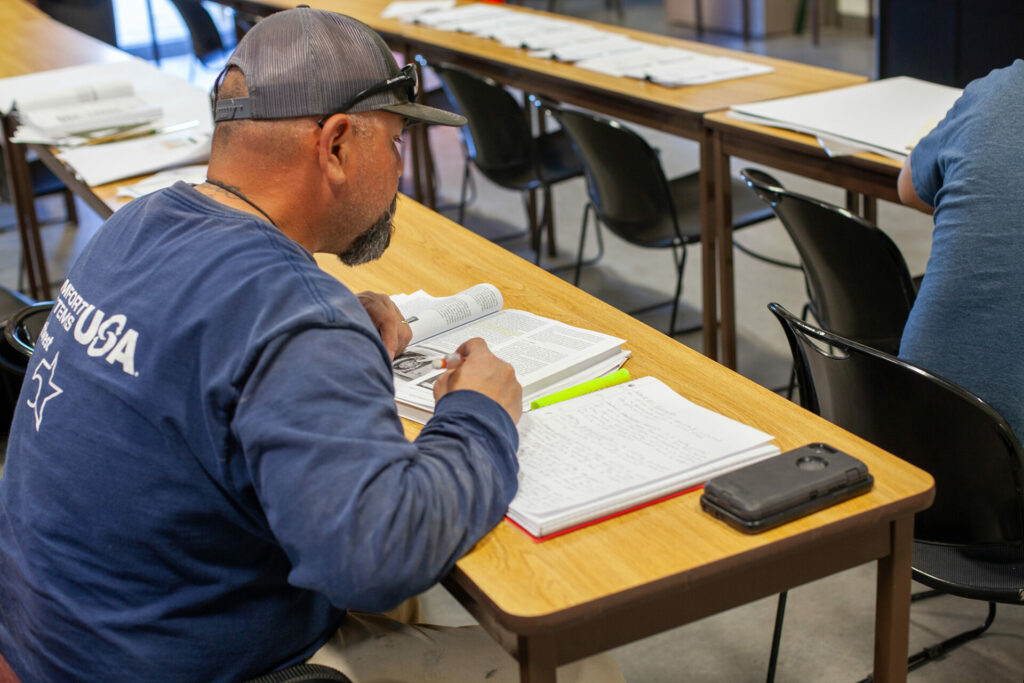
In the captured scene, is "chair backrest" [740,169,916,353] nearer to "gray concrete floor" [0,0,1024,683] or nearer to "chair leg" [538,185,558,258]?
"gray concrete floor" [0,0,1024,683]

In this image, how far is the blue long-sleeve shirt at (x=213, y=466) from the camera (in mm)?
979

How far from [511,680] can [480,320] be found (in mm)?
556

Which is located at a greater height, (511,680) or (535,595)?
(535,595)

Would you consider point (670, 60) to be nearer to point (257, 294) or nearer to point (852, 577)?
point (852, 577)

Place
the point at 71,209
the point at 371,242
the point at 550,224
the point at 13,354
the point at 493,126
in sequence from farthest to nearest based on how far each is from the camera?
the point at 71,209
the point at 550,224
the point at 493,126
the point at 13,354
the point at 371,242

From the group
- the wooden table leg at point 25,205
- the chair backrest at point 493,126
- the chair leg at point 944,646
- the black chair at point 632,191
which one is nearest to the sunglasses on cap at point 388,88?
the chair leg at point 944,646

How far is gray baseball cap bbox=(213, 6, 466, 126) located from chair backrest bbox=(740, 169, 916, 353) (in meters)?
1.16

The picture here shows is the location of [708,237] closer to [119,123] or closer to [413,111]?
[119,123]

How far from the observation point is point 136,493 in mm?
1086

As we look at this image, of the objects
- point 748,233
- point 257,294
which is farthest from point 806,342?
point 748,233

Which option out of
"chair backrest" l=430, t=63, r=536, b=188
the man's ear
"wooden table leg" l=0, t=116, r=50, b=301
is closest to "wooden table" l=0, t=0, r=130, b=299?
"wooden table leg" l=0, t=116, r=50, b=301

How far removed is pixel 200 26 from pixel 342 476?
5.39 metres

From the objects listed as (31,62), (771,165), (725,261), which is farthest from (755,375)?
(31,62)

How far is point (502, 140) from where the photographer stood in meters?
3.77
